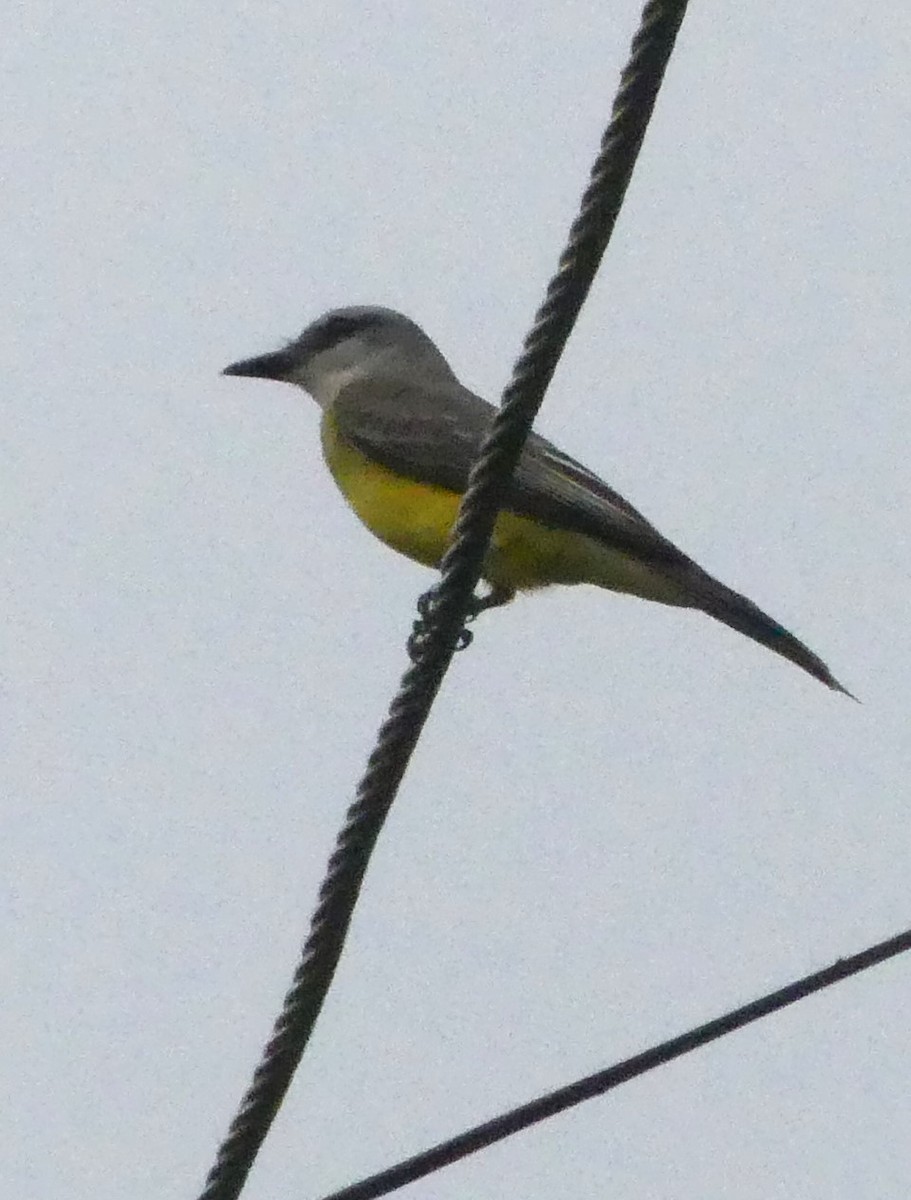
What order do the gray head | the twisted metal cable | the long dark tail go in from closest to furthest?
the twisted metal cable
the long dark tail
the gray head

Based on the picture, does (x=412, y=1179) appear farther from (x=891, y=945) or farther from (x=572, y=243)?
(x=572, y=243)

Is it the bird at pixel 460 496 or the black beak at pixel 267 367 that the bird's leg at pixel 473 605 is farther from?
the black beak at pixel 267 367

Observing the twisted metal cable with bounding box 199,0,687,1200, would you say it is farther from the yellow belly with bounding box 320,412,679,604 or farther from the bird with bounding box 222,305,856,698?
the yellow belly with bounding box 320,412,679,604

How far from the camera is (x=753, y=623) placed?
196 inches

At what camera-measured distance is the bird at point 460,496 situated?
5.11 metres

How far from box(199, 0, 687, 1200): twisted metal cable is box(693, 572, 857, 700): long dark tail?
1.49 meters

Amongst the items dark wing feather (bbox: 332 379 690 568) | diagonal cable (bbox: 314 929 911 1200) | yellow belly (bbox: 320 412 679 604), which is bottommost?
→ diagonal cable (bbox: 314 929 911 1200)

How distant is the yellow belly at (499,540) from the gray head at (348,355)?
2.93 ft

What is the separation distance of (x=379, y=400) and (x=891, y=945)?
2834 mm

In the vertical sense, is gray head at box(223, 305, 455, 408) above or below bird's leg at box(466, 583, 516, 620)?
above

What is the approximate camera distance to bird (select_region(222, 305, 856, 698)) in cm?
511

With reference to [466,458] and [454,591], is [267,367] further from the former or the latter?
[454,591]

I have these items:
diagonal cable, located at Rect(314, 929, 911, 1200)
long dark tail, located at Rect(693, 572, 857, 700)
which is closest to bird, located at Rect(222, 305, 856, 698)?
long dark tail, located at Rect(693, 572, 857, 700)

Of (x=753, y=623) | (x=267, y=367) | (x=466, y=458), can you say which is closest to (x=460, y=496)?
(x=466, y=458)
